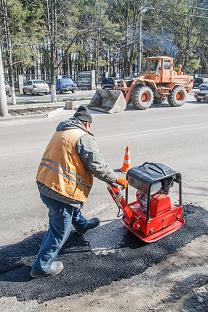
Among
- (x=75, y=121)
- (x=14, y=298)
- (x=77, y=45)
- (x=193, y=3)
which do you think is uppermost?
(x=193, y=3)

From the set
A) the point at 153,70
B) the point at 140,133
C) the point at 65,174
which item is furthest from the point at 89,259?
the point at 153,70

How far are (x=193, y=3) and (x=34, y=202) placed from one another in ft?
136

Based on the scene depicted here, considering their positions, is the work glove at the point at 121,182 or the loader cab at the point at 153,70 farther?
the loader cab at the point at 153,70

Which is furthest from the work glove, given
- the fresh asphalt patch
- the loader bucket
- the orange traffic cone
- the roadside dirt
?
the loader bucket

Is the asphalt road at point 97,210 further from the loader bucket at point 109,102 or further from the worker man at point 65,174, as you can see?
the loader bucket at point 109,102

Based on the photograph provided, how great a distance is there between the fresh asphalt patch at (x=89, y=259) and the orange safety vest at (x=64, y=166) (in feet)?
2.89

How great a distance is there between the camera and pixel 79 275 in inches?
142

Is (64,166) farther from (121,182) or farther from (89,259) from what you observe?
(89,259)

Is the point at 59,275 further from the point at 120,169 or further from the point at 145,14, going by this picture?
the point at 145,14

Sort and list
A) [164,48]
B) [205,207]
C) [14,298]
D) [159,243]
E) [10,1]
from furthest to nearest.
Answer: [164,48], [10,1], [205,207], [159,243], [14,298]

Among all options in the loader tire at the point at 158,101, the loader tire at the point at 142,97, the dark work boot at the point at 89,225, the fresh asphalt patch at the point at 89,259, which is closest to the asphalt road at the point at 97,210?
the fresh asphalt patch at the point at 89,259

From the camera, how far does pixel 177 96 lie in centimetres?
1891

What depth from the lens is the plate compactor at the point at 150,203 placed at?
157 inches

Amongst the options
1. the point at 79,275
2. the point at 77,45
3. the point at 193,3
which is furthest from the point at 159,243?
the point at 193,3
